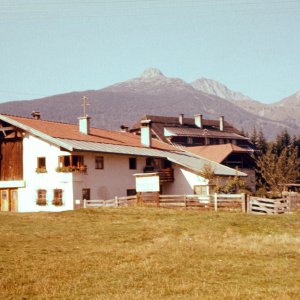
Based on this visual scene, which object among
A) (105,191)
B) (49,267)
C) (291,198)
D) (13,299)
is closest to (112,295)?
(13,299)

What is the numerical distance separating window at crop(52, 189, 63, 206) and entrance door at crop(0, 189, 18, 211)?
3977 mm

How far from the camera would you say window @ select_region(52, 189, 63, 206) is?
41.9 m

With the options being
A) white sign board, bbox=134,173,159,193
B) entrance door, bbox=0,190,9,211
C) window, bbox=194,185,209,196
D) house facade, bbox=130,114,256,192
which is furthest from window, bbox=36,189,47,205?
house facade, bbox=130,114,256,192

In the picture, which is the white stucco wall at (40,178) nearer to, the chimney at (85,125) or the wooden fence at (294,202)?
the chimney at (85,125)

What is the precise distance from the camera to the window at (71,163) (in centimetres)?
4134

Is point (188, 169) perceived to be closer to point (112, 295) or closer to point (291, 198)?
point (291, 198)

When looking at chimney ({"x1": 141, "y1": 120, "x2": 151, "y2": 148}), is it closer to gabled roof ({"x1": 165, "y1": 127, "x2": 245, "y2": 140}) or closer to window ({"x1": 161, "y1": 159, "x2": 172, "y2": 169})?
window ({"x1": 161, "y1": 159, "x2": 172, "y2": 169})

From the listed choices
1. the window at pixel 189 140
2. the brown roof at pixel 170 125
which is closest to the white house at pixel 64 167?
the brown roof at pixel 170 125

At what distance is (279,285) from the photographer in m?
13.6

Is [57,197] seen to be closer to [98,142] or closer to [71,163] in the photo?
[71,163]

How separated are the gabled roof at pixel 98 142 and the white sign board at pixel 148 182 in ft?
14.4

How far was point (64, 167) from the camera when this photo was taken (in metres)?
41.5

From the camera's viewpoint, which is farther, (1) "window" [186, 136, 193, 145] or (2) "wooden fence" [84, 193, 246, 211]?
(1) "window" [186, 136, 193, 145]

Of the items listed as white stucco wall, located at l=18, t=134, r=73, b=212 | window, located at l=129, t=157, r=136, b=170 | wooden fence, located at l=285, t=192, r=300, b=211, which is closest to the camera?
wooden fence, located at l=285, t=192, r=300, b=211
